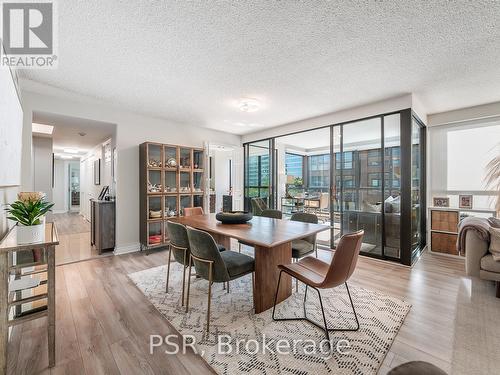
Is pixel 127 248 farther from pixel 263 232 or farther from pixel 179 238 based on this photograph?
pixel 263 232

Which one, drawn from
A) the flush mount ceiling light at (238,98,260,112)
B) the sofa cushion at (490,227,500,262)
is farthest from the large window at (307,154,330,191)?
the sofa cushion at (490,227,500,262)

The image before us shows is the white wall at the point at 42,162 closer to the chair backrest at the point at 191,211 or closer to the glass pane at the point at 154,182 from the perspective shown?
the glass pane at the point at 154,182

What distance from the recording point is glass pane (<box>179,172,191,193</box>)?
4568 millimetres

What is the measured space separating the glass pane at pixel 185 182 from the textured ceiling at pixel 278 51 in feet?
5.08

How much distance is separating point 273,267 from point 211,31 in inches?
86.3

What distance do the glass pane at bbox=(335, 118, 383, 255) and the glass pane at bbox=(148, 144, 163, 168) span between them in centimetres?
329

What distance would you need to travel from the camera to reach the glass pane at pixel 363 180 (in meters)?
3.68

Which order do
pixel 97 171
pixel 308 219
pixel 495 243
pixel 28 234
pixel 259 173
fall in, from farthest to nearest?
1. pixel 97 171
2. pixel 259 173
3. pixel 308 219
4. pixel 495 243
5. pixel 28 234

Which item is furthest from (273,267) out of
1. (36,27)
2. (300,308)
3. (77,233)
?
(77,233)

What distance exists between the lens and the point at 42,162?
228 inches

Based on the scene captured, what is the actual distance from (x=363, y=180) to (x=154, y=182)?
3.77 metres

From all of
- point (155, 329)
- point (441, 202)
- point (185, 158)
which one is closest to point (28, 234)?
point (155, 329)

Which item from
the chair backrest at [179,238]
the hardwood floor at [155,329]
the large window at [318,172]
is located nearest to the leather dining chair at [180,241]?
the chair backrest at [179,238]

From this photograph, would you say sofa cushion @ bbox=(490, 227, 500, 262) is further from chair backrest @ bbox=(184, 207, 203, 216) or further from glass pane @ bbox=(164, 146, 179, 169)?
glass pane @ bbox=(164, 146, 179, 169)
